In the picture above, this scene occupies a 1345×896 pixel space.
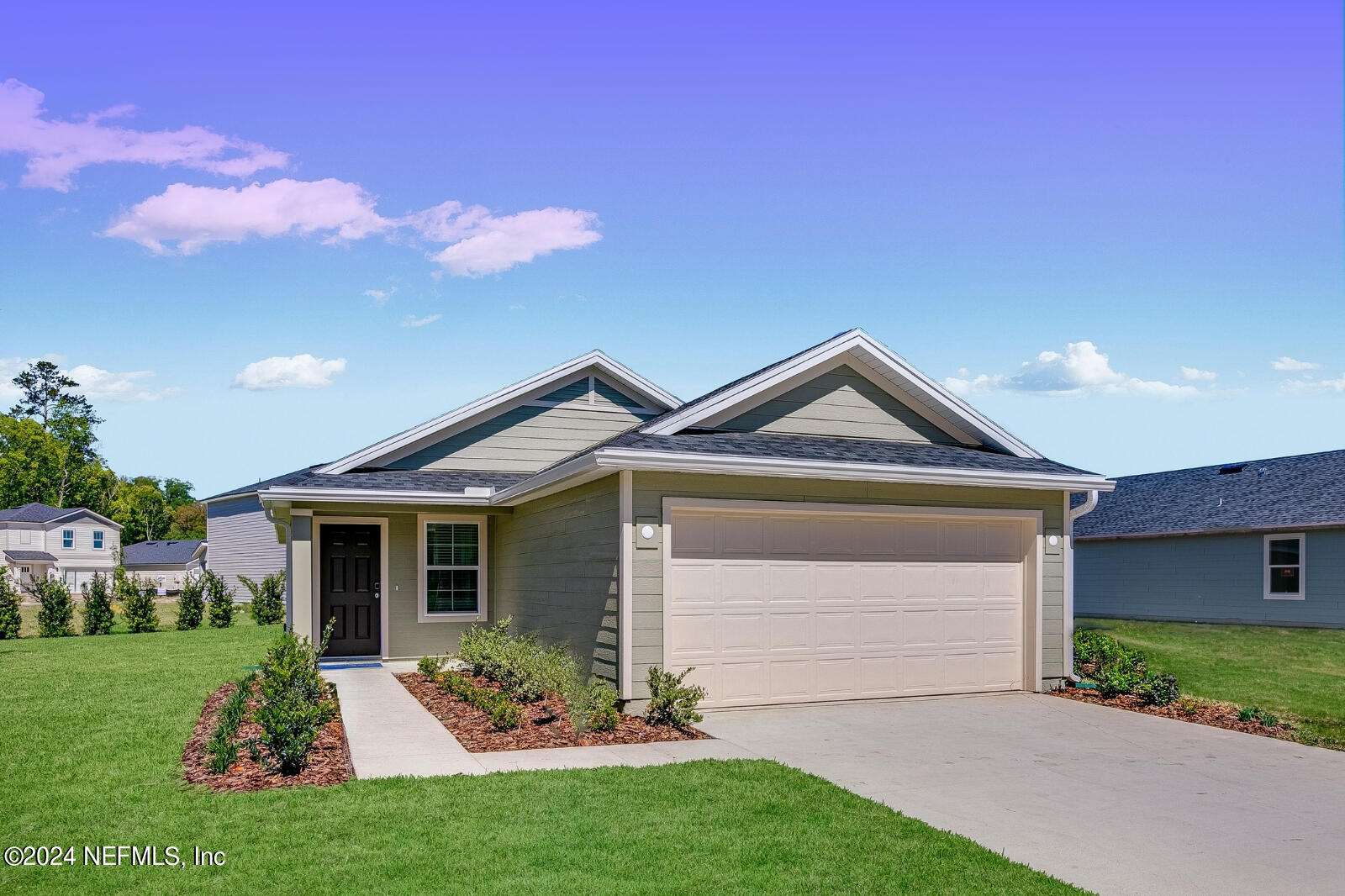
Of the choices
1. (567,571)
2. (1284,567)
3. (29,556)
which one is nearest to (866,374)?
(567,571)

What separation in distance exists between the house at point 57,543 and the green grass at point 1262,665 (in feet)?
→ 174

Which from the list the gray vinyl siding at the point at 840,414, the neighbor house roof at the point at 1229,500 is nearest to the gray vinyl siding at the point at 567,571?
the gray vinyl siding at the point at 840,414

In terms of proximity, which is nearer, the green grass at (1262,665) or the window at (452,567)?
the green grass at (1262,665)

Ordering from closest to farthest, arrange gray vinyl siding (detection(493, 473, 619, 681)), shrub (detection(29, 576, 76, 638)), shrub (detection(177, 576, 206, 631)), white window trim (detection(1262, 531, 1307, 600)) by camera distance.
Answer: gray vinyl siding (detection(493, 473, 619, 681)) < white window trim (detection(1262, 531, 1307, 600)) < shrub (detection(29, 576, 76, 638)) < shrub (detection(177, 576, 206, 631))

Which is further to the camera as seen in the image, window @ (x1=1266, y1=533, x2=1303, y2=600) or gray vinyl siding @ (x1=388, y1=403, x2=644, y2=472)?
window @ (x1=1266, y1=533, x2=1303, y2=600)

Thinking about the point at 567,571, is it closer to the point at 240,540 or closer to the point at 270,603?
the point at 270,603

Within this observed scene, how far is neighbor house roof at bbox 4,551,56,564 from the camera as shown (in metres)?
53.9

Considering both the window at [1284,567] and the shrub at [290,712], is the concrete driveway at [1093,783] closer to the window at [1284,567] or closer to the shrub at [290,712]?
the shrub at [290,712]

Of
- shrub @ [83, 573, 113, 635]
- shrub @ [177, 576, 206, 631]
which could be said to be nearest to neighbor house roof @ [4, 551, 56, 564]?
shrub @ [177, 576, 206, 631]

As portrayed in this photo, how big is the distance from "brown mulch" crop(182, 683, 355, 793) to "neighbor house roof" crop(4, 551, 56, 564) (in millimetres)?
53400

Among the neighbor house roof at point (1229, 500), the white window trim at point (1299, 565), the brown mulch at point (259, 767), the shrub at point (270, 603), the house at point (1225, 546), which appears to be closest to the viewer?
the brown mulch at point (259, 767)

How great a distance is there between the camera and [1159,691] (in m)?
12.2

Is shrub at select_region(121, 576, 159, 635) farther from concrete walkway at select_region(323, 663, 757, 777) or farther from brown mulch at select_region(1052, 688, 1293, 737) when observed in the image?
brown mulch at select_region(1052, 688, 1293, 737)

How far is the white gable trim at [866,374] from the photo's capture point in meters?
12.4
